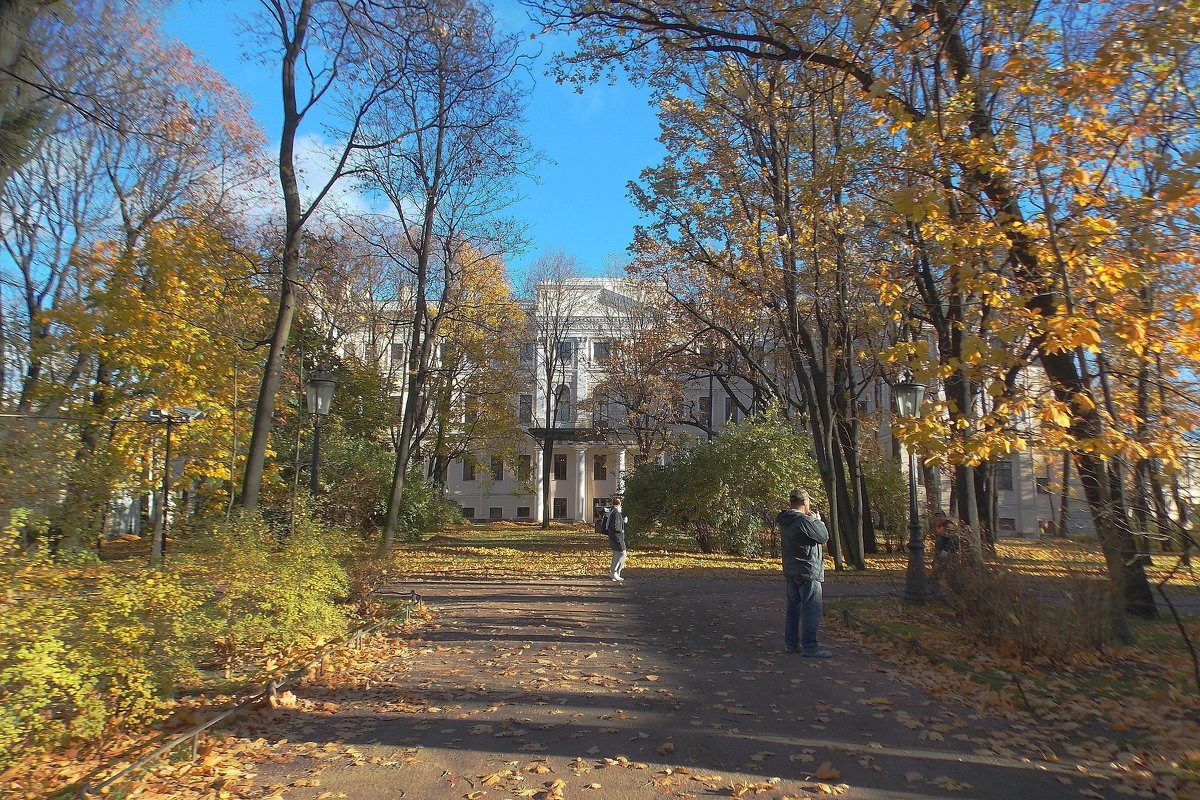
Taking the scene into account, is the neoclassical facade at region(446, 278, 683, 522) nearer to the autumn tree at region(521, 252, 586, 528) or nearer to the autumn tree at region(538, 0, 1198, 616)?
the autumn tree at region(521, 252, 586, 528)

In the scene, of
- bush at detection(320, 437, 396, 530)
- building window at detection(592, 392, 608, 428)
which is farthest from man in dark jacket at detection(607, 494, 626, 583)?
building window at detection(592, 392, 608, 428)

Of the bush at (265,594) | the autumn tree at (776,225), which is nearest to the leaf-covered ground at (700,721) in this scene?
the bush at (265,594)

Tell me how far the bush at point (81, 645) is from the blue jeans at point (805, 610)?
6.04m

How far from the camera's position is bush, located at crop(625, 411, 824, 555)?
23.4 m

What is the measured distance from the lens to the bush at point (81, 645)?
4.42 meters

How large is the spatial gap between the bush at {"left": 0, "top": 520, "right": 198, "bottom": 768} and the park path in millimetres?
1074

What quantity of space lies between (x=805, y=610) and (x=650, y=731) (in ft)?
11.4

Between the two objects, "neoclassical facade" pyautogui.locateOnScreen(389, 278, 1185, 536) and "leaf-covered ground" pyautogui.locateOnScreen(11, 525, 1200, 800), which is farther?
"neoclassical facade" pyautogui.locateOnScreen(389, 278, 1185, 536)

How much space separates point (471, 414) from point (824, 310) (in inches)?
833

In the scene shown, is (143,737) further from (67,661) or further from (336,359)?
(336,359)

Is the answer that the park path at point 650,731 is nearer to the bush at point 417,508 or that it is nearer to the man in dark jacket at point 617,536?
the man in dark jacket at point 617,536

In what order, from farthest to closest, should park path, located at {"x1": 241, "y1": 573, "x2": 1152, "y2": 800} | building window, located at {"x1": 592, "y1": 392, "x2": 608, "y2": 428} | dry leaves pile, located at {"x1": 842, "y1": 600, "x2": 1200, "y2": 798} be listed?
building window, located at {"x1": 592, "y1": 392, "x2": 608, "y2": 428} < dry leaves pile, located at {"x1": 842, "y1": 600, "x2": 1200, "y2": 798} < park path, located at {"x1": 241, "y1": 573, "x2": 1152, "y2": 800}

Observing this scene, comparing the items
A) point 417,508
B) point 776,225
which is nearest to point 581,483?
point 417,508

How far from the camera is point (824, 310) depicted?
21156mm
